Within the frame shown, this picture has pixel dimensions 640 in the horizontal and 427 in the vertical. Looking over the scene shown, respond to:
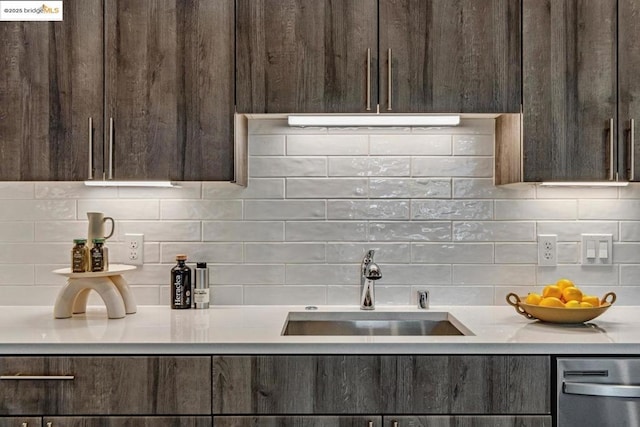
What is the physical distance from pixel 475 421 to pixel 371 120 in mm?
1142

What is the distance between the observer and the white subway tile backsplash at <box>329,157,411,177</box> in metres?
2.31

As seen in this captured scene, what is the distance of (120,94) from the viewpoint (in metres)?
1.99

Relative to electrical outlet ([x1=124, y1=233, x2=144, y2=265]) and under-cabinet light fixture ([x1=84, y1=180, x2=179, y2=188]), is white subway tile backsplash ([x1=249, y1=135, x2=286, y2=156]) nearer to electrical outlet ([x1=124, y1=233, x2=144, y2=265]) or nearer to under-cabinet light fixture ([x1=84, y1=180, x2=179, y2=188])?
under-cabinet light fixture ([x1=84, y1=180, x2=179, y2=188])

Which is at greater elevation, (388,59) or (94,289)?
(388,59)

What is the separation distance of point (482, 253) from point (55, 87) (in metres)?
1.73

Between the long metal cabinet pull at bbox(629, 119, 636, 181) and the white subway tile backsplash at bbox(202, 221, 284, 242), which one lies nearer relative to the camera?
the long metal cabinet pull at bbox(629, 119, 636, 181)

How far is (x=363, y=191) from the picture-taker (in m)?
2.31

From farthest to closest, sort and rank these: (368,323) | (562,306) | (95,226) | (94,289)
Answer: (368,323) < (95,226) < (94,289) < (562,306)

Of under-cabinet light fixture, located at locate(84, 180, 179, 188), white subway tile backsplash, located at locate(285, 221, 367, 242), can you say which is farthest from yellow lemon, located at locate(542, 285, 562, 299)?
under-cabinet light fixture, located at locate(84, 180, 179, 188)

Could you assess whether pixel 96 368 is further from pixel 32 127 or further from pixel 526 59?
pixel 526 59

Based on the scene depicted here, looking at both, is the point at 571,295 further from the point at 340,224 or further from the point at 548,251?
the point at 340,224

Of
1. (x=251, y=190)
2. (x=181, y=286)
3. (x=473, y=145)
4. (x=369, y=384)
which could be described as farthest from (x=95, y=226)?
(x=473, y=145)

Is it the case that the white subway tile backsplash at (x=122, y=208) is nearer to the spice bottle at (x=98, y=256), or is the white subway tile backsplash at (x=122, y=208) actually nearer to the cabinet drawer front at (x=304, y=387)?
the spice bottle at (x=98, y=256)

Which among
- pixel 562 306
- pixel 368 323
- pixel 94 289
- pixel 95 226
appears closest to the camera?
pixel 562 306
